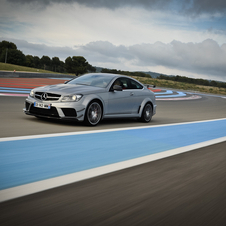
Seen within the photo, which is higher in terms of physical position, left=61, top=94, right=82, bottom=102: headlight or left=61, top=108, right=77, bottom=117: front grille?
left=61, top=94, right=82, bottom=102: headlight

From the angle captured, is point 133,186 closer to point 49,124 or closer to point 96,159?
point 96,159

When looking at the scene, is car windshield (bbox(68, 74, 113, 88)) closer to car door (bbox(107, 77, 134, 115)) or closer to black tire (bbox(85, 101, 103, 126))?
car door (bbox(107, 77, 134, 115))

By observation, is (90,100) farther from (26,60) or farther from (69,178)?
(26,60)

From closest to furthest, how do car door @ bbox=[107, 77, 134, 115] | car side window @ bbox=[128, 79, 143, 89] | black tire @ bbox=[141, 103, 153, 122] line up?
car door @ bbox=[107, 77, 134, 115] < car side window @ bbox=[128, 79, 143, 89] < black tire @ bbox=[141, 103, 153, 122]

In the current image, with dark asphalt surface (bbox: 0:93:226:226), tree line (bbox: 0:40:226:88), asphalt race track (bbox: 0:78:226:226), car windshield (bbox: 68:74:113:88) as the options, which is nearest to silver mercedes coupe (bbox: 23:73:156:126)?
car windshield (bbox: 68:74:113:88)

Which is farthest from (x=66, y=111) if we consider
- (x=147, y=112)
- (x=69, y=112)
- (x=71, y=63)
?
(x=71, y=63)

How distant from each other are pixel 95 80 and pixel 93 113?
1198mm

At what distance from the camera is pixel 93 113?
27.0ft

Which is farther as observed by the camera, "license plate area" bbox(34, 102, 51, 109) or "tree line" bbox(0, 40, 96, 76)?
"tree line" bbox(0, 40, 96, 76)

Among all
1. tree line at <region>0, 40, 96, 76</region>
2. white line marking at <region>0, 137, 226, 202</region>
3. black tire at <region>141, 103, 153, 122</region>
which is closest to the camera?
white line marking at <region>0, 137, 226, 202</region>

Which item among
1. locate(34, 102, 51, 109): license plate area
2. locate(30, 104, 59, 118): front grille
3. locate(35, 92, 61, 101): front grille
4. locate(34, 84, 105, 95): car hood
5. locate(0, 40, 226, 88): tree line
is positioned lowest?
locate(30, 104, 59, 118): front grille

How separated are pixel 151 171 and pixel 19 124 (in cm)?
420

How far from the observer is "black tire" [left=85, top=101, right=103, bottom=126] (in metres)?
8.03

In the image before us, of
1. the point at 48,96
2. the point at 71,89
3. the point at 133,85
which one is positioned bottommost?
the point at 48,96
